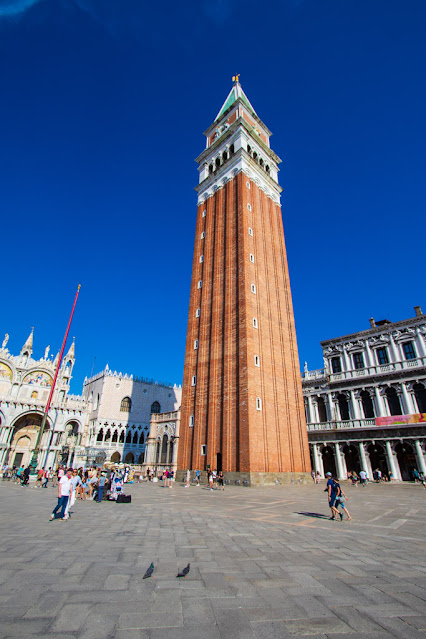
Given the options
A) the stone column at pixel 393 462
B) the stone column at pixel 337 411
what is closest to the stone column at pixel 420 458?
the stone column at pixel 393 462

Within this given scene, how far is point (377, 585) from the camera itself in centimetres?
500

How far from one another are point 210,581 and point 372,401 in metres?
34.2

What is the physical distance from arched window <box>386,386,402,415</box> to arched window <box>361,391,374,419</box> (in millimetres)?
1878

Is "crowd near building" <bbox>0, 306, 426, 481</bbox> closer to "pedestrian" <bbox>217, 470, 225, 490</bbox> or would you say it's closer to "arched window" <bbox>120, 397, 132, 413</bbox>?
"arched window" <bbox>120, 397, 132, 413</bbox>

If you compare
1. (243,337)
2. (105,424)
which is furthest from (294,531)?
(105,424)

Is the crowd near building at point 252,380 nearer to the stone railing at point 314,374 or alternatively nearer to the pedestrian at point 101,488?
the stone railing at point 314,374

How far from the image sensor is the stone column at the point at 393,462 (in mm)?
30377

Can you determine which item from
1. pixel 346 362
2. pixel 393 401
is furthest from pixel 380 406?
pixel 346 362

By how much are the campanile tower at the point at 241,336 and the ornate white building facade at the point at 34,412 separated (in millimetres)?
25876

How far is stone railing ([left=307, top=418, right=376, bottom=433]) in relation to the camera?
1320 inches

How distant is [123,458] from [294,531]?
47.3 m

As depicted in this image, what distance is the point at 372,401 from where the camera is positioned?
113 feet

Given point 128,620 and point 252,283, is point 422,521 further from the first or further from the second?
point 252,283

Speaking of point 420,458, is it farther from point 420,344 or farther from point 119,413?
point 119,413
